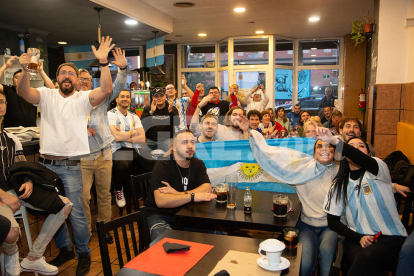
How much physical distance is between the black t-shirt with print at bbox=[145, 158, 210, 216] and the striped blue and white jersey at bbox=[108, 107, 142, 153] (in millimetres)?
1603

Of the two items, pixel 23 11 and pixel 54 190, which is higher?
pixel 23 11

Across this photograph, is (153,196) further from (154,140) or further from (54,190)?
(154,140)

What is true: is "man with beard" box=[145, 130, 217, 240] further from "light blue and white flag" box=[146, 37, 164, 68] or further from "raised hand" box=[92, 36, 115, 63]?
"light blue and white flag" box=[146, 37, 164, 68]

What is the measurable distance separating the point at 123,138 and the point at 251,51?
6.51m

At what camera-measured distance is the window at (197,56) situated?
10.4 meters

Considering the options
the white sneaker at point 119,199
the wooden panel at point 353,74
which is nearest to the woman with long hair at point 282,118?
the wooden panel at point 353,74

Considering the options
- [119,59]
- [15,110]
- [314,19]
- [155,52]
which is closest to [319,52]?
[314,19]

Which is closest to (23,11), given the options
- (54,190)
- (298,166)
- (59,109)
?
(59,109)

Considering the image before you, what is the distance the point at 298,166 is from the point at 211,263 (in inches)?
57.9

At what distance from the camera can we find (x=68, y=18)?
21.0 feet

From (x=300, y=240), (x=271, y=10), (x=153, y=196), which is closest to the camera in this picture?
(x=300, y=240)

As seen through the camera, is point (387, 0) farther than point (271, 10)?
No

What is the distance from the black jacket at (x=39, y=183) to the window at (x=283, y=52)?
8109 millimetres

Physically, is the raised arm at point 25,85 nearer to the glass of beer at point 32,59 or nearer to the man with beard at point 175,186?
the glass of beer at point 32,59
